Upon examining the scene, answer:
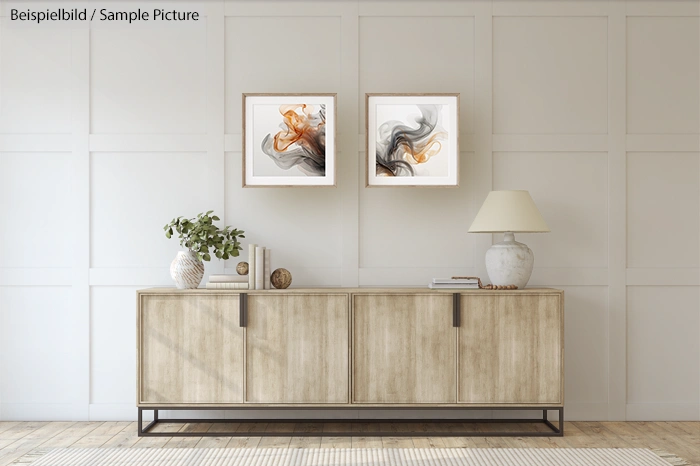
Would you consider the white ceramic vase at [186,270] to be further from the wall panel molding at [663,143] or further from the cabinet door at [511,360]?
the wall panel molding at [663,143]

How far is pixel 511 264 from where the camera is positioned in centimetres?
333

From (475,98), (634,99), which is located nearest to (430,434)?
(475,98)

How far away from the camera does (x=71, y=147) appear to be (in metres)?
3.68

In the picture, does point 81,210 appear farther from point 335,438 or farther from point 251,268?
point 335,438

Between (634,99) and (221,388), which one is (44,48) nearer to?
(221,388)

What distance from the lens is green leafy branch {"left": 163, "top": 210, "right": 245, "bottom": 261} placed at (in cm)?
339

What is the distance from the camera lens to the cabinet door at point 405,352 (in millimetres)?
3230

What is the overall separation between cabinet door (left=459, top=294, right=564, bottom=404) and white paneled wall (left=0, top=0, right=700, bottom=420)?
0.50 meters

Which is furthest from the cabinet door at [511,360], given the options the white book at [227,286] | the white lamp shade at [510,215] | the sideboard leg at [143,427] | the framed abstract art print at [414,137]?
the sideboard leg at [143,427]

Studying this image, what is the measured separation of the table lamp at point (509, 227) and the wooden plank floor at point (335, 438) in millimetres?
874

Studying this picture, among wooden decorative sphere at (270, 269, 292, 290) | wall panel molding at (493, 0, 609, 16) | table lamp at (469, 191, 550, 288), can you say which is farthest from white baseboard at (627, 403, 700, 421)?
wall panel molding at (493, 0, 609, 16)

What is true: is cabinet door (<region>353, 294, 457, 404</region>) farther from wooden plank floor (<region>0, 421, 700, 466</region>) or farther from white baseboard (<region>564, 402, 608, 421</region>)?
white baseboard (<region>564, 402, 608, 421</region>)

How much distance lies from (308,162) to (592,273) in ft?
6.05

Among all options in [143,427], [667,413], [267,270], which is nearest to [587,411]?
[667,413]
